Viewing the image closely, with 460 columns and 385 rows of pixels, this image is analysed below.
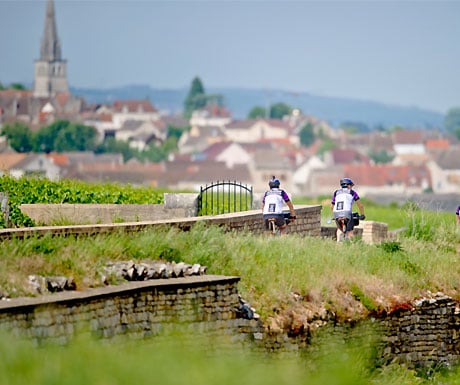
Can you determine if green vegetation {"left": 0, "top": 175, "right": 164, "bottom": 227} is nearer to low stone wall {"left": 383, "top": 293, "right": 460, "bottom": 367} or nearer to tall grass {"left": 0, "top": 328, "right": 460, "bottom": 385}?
low stone wall {"left": 383, "top": 293, "right": 460, "bottom": 367}

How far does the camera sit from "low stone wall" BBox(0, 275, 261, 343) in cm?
1564

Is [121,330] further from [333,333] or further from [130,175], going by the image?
[130,175]

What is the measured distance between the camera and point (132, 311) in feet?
56.6

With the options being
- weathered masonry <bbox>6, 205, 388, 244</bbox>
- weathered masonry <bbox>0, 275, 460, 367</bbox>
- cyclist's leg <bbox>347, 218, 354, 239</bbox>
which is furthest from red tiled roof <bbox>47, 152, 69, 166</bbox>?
weathered masonry <bbox>0, 275, 460, 367</bbox>

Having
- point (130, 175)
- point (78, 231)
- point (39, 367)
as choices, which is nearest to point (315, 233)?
point (78, 231)

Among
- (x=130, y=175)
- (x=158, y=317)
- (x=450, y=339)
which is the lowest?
(x=130, y=175)

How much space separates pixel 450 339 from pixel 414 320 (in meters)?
1.14

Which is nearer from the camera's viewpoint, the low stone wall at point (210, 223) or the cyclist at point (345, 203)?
the low stone wall at point (210, 223)

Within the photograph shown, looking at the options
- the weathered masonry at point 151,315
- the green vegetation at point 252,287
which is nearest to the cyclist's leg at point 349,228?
the green vegetation at point 252,287

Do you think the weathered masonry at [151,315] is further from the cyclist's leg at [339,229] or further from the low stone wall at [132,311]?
the cyclist's leg at [339,229]

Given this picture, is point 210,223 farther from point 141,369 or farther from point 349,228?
point 141,369

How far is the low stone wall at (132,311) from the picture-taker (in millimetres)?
15641

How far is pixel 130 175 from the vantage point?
17750cm

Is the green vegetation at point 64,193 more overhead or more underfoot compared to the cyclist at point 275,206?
more underfoot
